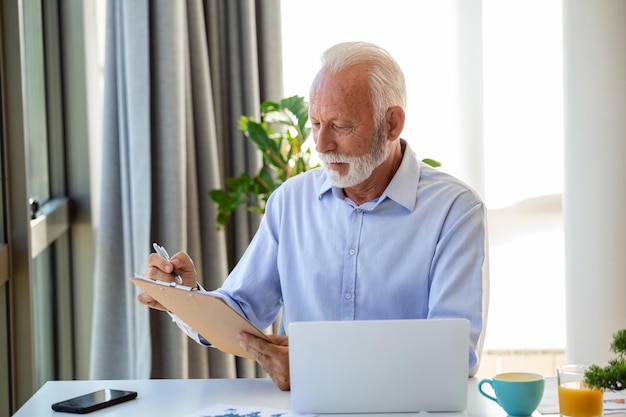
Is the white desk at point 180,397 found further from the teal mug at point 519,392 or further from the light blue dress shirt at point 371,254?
the light blue dress shirt at point 371,254

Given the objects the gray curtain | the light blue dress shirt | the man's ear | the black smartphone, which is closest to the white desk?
the black smartphone

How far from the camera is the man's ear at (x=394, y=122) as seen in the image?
223cm

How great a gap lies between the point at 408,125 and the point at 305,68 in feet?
1.65

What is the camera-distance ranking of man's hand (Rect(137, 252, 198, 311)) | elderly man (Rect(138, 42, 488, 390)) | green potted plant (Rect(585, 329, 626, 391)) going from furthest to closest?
elderly man (Rect(138, 42, 488, 390)) → man's hand (Rect(137, 252, 198, 311)) → green potted plant (Rect(585, 329, 626, 391))

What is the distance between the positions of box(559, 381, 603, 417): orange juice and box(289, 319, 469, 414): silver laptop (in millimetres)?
183

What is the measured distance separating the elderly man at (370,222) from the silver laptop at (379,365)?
395 mm

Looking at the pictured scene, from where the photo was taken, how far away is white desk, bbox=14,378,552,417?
1818 millimetres

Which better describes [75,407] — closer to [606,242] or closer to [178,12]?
[178,12]

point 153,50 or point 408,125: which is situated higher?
point 153,50

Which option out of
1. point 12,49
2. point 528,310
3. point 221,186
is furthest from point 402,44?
point 12,49

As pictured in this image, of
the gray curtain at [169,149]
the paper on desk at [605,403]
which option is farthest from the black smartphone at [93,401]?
the gray curtain at [169,149]

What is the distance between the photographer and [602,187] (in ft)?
11.9

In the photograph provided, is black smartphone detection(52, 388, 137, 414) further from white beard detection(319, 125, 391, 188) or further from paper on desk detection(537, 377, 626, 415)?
paper on desk detection(537, 377, 626, 415)

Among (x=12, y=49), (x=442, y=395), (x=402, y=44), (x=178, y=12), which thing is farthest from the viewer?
(x=402, y=44)
